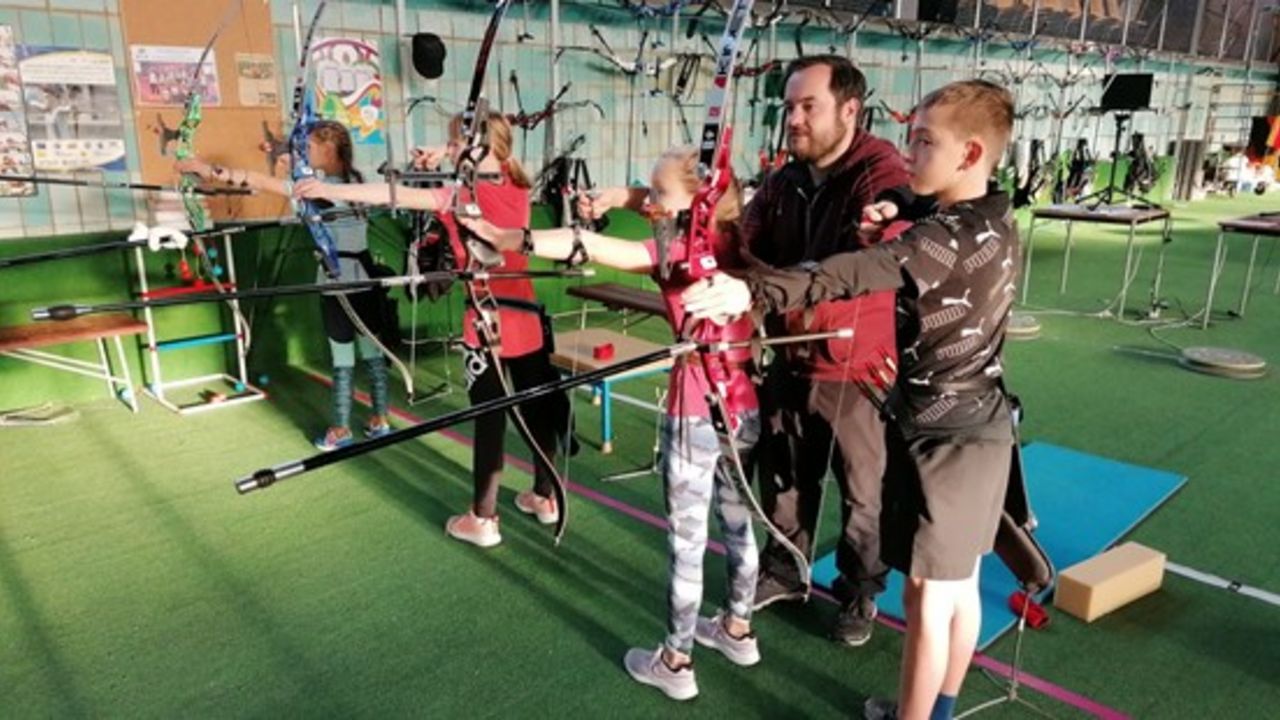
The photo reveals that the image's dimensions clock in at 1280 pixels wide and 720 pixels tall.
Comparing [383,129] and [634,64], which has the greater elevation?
[634,64]

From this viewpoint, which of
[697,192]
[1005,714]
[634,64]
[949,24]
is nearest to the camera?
[697,192]

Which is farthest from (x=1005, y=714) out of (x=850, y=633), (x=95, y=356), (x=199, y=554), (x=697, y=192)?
(x=95, y=356)

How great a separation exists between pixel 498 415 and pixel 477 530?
451 millimetres

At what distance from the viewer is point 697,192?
1.80 metres

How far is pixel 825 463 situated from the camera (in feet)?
7.94

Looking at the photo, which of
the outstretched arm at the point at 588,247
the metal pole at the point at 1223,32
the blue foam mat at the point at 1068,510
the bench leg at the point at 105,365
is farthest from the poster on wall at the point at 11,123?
the metal pole at the point at 1223,32

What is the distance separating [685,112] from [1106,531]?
498 cm

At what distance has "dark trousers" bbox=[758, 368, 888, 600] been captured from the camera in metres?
2.29

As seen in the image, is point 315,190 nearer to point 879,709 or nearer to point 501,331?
point 501,331

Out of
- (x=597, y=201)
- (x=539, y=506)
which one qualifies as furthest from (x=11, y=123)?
(x=597, y=201)

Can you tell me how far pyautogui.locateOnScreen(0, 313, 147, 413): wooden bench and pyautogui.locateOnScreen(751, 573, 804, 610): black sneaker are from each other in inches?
128

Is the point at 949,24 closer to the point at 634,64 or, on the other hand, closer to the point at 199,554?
the point at 634,64

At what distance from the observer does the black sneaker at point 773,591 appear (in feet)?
8.55

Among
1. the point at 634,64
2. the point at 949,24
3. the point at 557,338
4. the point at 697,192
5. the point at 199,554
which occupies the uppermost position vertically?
the point at 949,24
